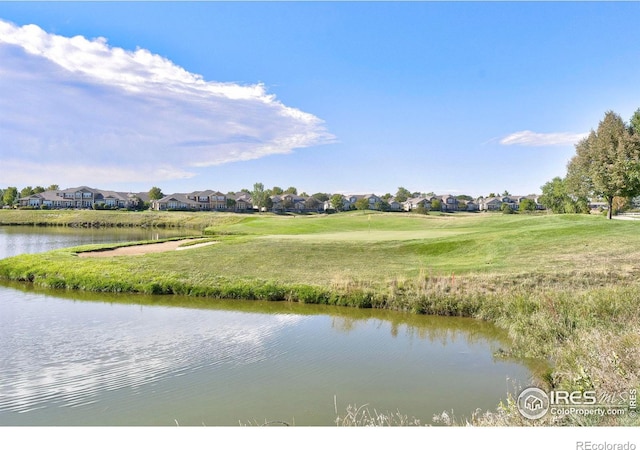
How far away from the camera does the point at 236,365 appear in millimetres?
12734

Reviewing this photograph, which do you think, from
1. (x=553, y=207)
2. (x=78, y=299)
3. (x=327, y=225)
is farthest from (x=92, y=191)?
(x=78, y=299)

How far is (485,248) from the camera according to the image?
30.1 meters

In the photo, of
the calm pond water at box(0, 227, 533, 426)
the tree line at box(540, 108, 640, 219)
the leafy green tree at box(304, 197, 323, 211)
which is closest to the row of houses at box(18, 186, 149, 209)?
the leafy green tree at box(304, 197, 323, 211)

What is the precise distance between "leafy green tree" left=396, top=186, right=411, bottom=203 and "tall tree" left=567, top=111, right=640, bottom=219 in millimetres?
125748

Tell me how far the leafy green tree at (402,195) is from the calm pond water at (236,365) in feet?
523

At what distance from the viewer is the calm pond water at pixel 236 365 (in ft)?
32.9

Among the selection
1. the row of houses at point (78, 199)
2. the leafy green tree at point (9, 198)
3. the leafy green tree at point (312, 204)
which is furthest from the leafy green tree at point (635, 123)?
the leafy green tree at point (9, 198)

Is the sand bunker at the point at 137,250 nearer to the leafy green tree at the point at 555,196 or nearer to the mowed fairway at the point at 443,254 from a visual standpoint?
the mowed fairway at the point at 443,254

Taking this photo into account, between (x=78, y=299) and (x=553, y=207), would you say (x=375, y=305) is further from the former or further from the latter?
(x=553, y=207)

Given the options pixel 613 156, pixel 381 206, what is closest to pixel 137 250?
pixel 613 156

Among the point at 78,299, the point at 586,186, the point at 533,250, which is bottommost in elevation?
the point at 78,299
